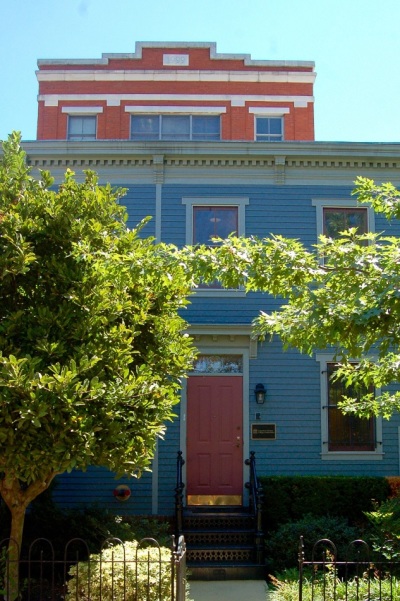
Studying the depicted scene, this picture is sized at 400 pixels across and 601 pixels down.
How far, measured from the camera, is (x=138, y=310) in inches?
349

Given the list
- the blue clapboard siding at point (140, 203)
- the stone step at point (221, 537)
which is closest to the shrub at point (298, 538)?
the stone step at point (221, 537)

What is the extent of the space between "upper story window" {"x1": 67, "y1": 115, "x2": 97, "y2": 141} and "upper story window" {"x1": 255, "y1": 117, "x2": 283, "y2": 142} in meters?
5.46

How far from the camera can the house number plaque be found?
13867 mm

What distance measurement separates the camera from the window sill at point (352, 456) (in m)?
13.8

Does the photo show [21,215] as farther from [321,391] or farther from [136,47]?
[136,47]

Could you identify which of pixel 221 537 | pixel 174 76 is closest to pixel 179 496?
pixel 221 537

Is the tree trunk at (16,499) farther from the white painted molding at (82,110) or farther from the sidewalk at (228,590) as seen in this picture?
the white painted molding at (82,110)

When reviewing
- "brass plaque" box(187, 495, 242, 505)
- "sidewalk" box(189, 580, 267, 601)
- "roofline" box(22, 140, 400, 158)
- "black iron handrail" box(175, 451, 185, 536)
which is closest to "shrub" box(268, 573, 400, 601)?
"sidewalk" box(189, 580, 267, 601)

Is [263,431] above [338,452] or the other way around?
above

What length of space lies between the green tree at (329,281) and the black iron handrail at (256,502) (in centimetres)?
548

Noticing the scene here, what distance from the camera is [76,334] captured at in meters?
7.95

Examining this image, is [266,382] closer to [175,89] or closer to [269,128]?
[269,128]

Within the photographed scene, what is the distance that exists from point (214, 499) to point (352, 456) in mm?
2693

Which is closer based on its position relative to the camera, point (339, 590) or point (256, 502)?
point (339, 590)
